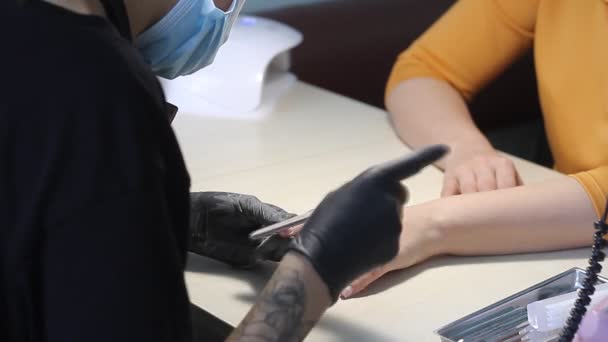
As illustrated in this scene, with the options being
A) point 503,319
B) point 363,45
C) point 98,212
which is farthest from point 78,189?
point 363,45

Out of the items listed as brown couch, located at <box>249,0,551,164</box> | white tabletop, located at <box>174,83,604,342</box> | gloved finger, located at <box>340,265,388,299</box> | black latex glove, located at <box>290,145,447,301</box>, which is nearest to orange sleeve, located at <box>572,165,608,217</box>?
white tabletop, located at <box>174,83,604,342</box>

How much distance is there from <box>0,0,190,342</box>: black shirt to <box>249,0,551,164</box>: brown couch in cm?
119

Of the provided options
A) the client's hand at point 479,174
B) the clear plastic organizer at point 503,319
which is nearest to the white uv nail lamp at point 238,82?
the client's hand at point 479,174

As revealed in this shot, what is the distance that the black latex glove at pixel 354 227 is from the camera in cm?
70

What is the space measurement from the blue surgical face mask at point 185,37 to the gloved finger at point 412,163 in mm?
277

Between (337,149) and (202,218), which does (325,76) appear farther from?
(202,218)

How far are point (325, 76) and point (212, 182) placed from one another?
2.47 feet

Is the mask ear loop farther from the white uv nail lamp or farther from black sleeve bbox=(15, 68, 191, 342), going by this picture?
the white uv nail lamp

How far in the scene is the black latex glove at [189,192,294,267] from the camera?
93cm

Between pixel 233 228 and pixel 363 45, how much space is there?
3.43ft

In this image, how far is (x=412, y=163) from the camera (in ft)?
2.24

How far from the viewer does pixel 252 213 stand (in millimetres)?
943

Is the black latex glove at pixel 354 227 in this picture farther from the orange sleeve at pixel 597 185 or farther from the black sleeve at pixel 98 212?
the orange sleeve at pixel 597 185

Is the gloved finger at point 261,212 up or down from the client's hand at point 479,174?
up
